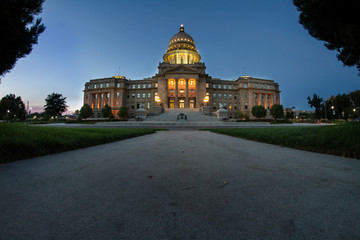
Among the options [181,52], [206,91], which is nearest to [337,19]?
[206,91]

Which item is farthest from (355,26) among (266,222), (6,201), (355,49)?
(6,201)

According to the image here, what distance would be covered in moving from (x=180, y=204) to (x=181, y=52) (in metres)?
68.2

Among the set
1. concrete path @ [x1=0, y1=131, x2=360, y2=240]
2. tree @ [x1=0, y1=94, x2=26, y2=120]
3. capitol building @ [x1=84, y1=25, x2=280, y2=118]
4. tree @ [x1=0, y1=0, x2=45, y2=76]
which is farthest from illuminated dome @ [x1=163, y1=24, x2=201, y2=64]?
concrete path @ [x1=0, y1=131, x2=360, y2=240]

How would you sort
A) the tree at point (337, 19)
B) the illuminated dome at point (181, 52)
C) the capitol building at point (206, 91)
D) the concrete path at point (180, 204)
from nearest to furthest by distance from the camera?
the concrete path at point (180, 204) < the tree at point (337, 19) < the capitol building at point (206, 91) < the illuminated dome at point (181, 52)

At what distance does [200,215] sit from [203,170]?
1.29m

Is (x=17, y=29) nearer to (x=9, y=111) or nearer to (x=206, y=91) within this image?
(x=206, y=91)

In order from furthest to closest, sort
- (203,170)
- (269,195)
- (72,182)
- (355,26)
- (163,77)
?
(163,77) → (355,26) → (203,170) → (72,182) → (269,195)

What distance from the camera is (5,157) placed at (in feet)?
10.6

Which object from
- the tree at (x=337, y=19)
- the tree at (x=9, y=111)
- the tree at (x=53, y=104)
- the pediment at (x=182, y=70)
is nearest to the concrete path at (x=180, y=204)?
the tree at (x=337, y=19)

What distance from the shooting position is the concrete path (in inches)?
45.1

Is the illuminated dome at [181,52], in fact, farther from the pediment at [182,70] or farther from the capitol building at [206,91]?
the pediment at [182,70]

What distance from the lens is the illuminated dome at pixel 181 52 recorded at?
209 ft

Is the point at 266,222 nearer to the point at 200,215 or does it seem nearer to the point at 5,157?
the point at 200,215

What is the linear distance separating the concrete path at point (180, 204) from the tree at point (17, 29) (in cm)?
379
